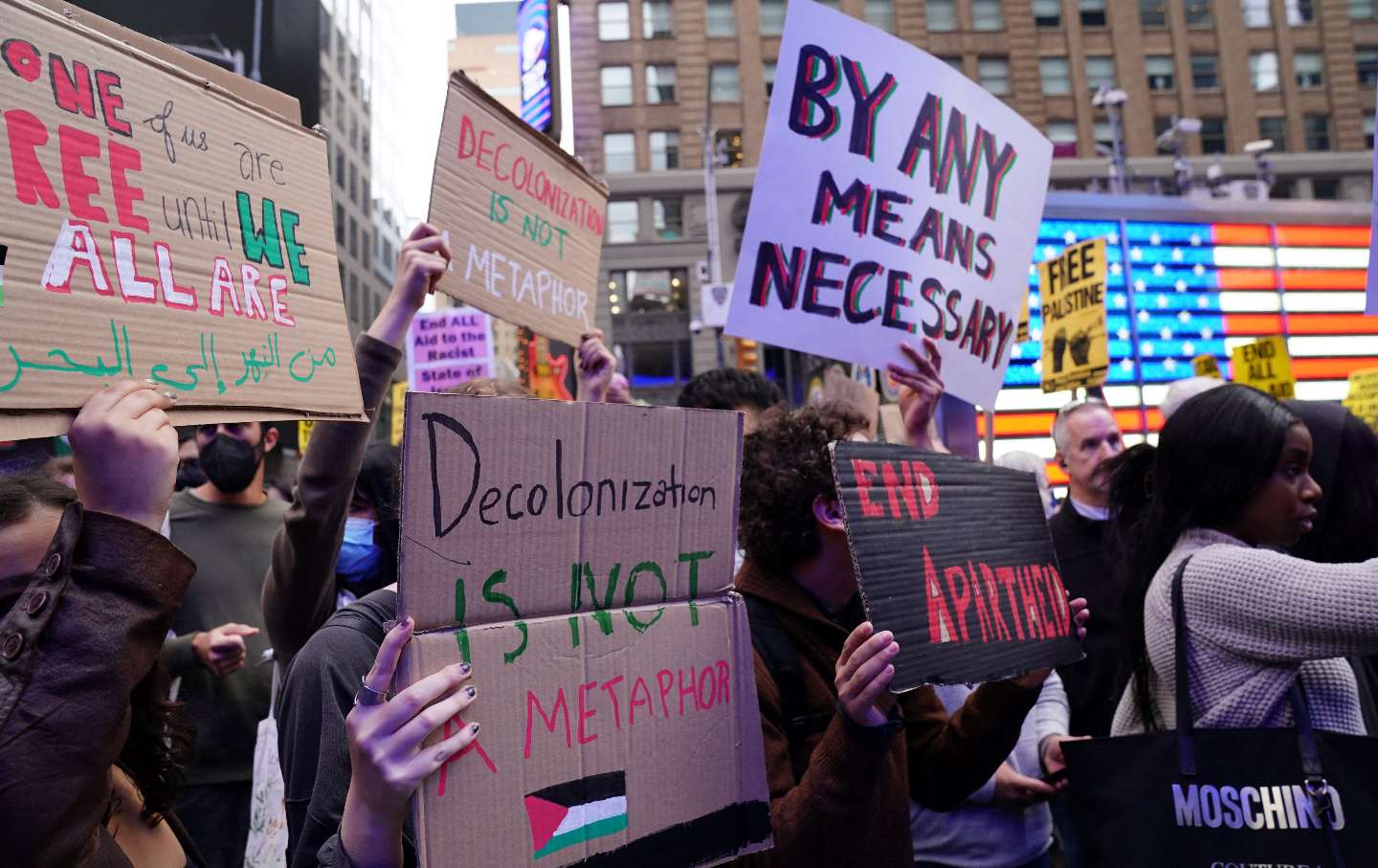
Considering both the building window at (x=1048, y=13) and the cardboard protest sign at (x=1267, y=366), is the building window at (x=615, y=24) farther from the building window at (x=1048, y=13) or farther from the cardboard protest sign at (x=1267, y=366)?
the cardboard protest sign at (x=1267, y=366)

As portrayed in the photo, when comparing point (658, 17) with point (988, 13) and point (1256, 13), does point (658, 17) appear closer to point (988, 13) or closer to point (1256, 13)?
point (988, 13)

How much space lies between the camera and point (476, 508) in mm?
1497

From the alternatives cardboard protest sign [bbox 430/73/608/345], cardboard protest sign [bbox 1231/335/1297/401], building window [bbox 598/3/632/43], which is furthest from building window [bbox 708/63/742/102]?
cardboard protest sign [bbox 430/73/608/345]

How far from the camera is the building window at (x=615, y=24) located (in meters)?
38.7

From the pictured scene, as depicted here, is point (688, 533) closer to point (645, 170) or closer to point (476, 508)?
point (476, 508)

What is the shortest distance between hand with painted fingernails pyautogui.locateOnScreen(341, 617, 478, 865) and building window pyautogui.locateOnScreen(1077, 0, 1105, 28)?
1719 inches

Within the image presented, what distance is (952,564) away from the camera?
208 centimetres

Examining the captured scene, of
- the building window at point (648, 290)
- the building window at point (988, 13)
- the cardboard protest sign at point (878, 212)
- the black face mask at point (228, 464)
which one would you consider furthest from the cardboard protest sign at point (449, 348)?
the building window at point (988, 13)

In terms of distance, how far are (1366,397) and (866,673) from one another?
7795 mm

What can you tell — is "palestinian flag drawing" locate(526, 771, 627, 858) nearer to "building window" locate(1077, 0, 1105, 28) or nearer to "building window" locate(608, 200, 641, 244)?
→ "building window" locate(608, 200, 641, 244)

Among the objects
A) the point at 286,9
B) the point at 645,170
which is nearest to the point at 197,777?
the point at 286,9

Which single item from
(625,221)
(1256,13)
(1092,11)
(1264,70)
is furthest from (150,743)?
(1256,13)

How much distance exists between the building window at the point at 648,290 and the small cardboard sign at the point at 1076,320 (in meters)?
31.9

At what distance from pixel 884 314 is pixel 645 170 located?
1450 inches
